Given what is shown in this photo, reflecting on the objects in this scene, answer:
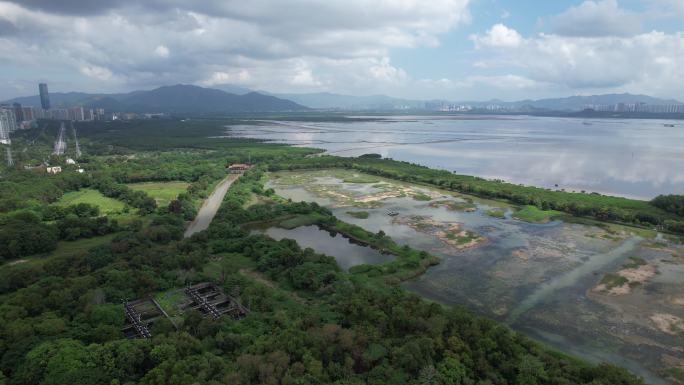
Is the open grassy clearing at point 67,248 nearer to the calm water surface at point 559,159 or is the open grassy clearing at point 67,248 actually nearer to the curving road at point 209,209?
the curving road at point 209,209

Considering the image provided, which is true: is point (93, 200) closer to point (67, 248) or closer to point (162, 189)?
point (162, 189)

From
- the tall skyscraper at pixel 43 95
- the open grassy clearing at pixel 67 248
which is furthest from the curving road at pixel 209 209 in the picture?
the tall skyscraper at pixel 43 95

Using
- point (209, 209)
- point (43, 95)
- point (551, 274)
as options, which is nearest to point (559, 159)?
point (551, 274)

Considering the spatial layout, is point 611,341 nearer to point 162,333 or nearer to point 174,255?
point 162,333

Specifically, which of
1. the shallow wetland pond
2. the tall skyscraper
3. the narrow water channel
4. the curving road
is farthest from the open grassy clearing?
the tall skyscraper

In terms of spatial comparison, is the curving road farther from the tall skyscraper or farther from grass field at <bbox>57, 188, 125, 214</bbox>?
the tall skyscraper

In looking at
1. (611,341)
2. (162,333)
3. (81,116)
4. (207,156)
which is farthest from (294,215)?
(81,116)
